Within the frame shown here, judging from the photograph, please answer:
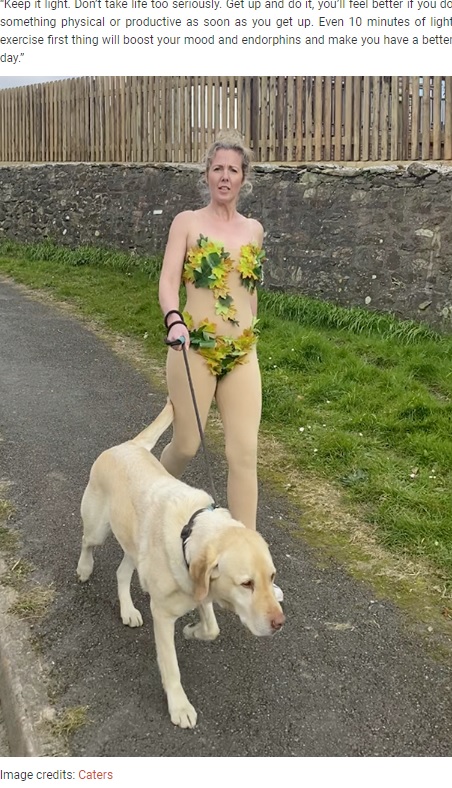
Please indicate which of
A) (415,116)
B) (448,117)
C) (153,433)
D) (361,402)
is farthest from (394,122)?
(153,433)

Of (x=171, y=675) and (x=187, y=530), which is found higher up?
(x=187, y=530)

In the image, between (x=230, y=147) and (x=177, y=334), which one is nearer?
(x=177, y=334)

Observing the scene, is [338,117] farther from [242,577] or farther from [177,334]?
[242,577]

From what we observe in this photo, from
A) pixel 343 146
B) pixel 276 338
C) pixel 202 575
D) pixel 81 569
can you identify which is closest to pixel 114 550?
pixel 81 569

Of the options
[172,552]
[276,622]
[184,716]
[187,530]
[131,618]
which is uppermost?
[187,530]

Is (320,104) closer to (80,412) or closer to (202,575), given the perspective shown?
(80,412)

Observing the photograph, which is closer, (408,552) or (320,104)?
(408,552)

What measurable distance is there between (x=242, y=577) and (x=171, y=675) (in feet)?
2.20

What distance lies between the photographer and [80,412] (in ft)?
21.7

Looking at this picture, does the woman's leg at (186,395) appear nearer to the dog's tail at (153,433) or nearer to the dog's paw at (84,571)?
the dog's tail at (153,433)

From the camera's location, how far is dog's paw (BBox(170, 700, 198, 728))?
2842 millimetres

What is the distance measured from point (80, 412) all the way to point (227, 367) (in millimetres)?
3140

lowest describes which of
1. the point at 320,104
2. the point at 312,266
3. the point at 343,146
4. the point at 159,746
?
the point at 159,746

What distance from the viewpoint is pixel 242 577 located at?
8.57ft
